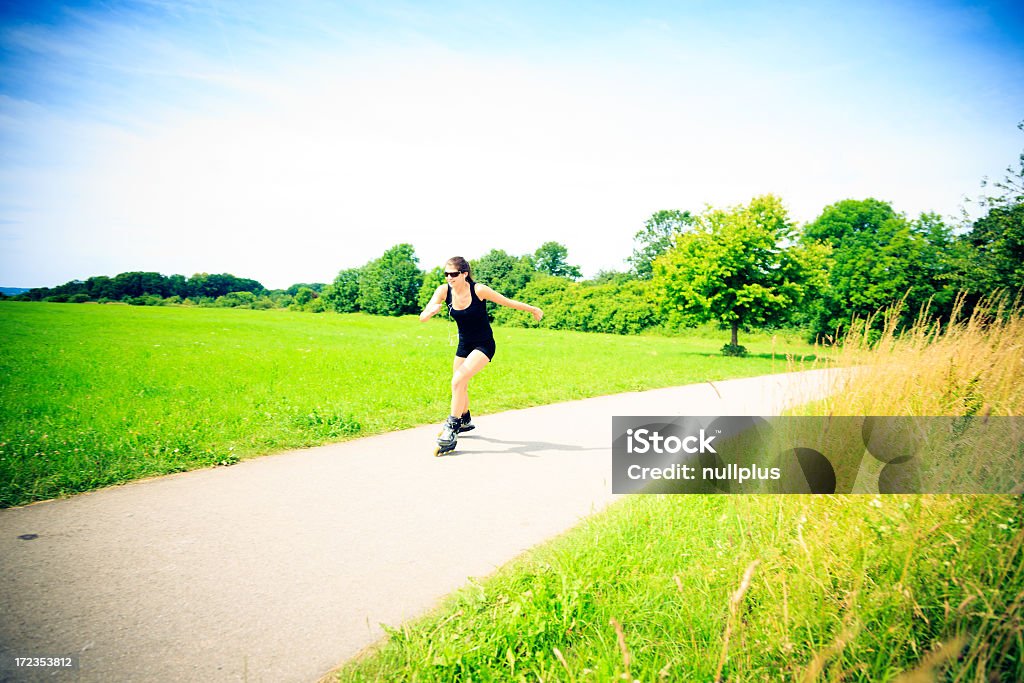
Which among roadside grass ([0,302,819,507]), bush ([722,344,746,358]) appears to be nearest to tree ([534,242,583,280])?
bush ([722,344,746,358])

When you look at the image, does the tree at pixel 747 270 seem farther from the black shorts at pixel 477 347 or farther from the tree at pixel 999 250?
the black shorts at pixel 477 347

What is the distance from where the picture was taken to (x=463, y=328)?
6438 mm

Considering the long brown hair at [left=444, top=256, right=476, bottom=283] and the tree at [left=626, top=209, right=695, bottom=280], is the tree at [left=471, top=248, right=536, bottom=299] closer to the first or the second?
the tree at [left=626, top=209, right=695, bottom=280]

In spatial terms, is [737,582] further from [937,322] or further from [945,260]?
[945,260]

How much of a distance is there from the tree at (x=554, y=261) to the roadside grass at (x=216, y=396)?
2939 inches

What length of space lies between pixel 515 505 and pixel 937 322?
593cm

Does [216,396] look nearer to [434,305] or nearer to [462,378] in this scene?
[434,305]

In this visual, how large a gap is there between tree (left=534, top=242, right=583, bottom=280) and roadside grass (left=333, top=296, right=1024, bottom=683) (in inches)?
3515

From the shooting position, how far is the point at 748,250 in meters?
23.1

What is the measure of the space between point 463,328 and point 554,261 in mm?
87779

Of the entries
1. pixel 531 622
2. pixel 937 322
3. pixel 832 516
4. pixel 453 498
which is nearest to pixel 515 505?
pixel 453 498

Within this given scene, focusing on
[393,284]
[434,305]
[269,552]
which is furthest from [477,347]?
[393,284]

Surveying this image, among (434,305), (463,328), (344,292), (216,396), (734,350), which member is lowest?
(734,350)

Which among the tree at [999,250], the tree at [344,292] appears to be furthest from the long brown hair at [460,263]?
the tree at [344,292]
